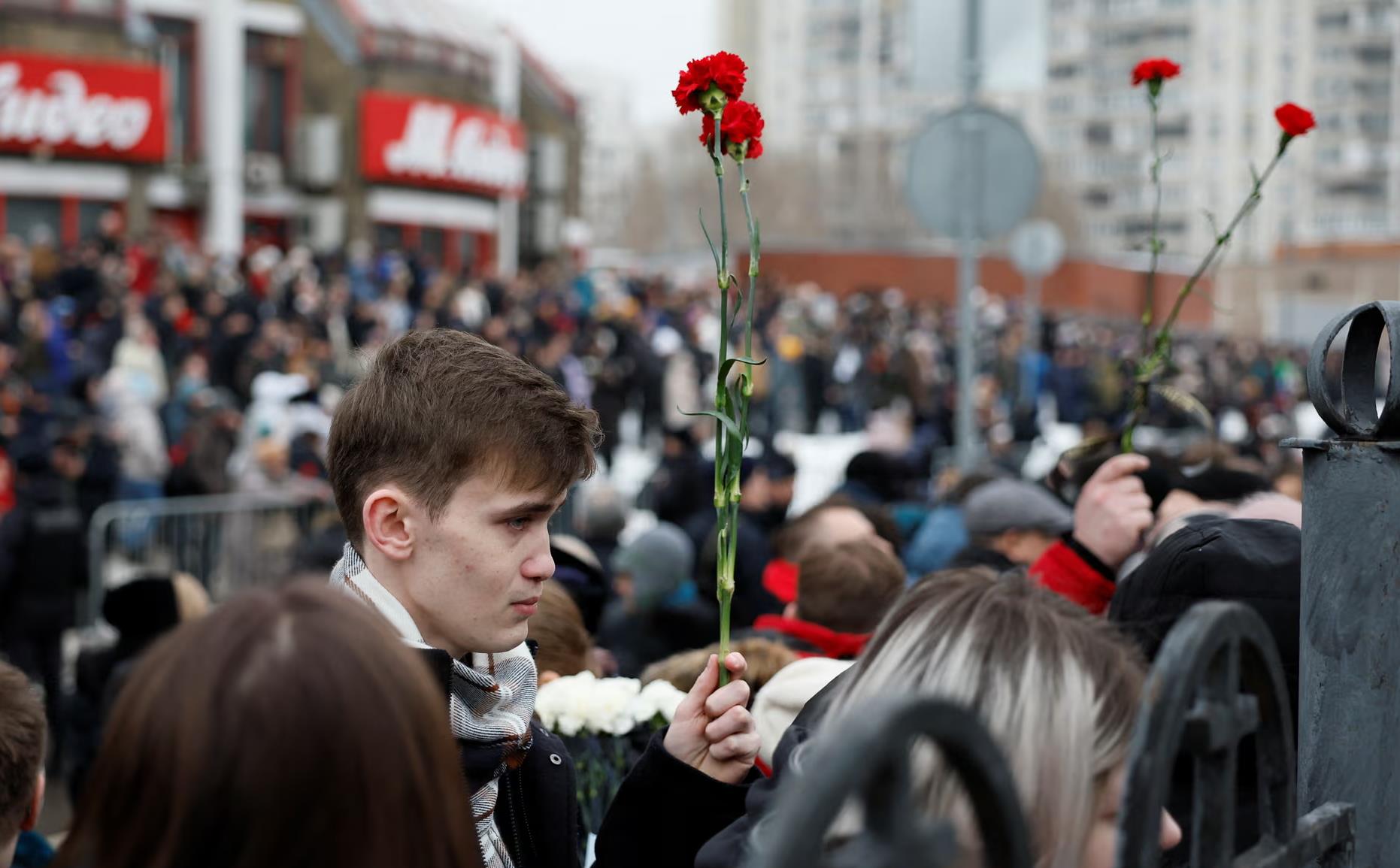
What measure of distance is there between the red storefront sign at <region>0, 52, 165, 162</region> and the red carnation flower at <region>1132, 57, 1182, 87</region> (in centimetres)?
2763

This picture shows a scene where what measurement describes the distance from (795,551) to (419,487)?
11.9ft

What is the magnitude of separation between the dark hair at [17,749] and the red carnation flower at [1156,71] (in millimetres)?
2543

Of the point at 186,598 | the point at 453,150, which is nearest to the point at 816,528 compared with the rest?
the point at 186,598

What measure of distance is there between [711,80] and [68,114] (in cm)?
2950

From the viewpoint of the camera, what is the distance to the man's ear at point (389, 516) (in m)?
2.32

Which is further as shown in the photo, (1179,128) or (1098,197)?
(1098,197)

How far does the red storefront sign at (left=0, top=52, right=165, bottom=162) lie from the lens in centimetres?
2870

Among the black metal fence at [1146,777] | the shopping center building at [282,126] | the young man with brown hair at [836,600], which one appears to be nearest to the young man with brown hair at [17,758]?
the black metal fence at [1146,777]

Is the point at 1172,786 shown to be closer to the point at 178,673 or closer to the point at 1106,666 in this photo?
the point at 1106,666

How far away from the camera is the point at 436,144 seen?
37.9 meters

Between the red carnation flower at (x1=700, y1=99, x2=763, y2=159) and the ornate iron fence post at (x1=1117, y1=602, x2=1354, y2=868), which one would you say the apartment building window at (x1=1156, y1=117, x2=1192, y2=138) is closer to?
the red carnation flower at (x1=700, y1=99, x2=763, y2=159)

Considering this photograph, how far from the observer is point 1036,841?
1758 millimetres

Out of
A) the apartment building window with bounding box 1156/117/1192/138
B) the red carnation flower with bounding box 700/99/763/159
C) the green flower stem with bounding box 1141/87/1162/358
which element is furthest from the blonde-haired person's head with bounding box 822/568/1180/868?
the apartment building window with bounding box 1156/117/1192/138

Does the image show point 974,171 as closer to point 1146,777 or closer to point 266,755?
point 1146,777
